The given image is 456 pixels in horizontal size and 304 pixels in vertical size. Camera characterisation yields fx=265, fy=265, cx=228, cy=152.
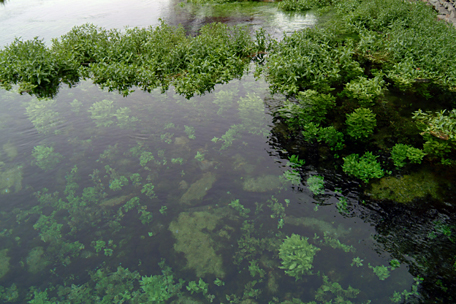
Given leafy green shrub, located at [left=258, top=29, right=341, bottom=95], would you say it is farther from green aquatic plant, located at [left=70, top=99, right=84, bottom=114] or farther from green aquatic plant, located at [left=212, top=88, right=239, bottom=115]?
green aquatic plant, located at [left=70, top=99, right=84, bottom=114]

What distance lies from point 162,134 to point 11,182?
552 centimetres

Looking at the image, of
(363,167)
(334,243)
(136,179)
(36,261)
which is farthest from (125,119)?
(363,167)

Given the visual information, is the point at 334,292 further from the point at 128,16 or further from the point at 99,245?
the point at 128,16

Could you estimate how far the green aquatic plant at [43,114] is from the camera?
11914 millimetres

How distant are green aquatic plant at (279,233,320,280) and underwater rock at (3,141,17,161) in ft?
34.8

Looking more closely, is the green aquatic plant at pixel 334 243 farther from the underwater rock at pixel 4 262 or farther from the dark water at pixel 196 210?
the underwater rock at pixel 4 262


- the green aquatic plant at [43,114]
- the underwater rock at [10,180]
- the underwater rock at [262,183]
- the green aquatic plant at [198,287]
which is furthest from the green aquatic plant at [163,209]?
the green aquatic plant at [43,114]

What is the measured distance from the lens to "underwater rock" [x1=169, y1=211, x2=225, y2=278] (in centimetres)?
691

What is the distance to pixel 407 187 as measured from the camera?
856cm

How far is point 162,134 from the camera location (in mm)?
11398

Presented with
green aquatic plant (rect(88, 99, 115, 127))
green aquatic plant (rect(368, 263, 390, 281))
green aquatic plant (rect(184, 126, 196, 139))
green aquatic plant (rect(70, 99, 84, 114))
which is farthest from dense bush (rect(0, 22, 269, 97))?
green aquatic plant (rect(368, 263, 390, 281))

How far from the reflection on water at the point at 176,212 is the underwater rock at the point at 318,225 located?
0.10 feet

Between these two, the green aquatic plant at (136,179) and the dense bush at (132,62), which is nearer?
the green aquatic plant at (136,179)

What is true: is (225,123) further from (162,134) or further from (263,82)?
(263,82)
